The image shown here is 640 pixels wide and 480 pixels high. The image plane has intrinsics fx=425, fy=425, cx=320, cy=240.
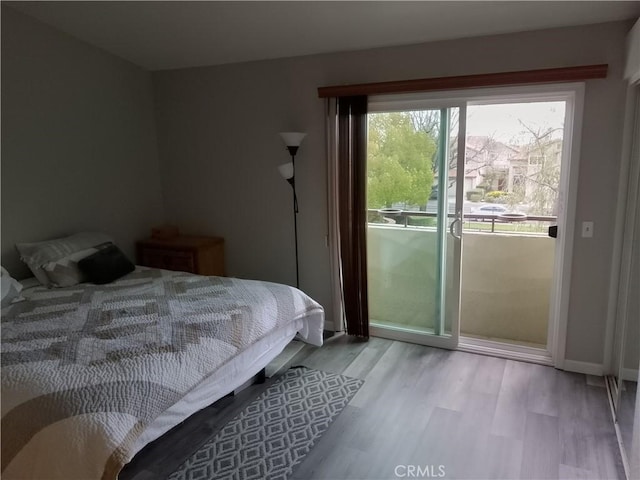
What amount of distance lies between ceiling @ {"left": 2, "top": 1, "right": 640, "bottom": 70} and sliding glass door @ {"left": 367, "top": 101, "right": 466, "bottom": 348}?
0.54 meters

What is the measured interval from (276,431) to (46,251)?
2035 millimetres

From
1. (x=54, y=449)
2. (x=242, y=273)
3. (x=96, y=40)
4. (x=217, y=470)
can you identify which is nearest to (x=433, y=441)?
(x=217, y=470)

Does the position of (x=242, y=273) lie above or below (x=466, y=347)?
above

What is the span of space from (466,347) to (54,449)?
2787 millimetres

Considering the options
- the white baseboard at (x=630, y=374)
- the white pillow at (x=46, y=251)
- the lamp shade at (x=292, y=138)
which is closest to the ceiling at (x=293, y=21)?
the lamp shade at (x=292, y=138)

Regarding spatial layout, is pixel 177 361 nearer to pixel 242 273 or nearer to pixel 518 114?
pixel 242 273

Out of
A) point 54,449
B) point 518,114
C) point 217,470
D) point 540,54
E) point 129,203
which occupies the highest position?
point 540,54

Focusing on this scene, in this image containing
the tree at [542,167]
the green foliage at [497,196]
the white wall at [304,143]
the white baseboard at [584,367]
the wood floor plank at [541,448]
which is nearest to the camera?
the wood floor plank at [541,448]

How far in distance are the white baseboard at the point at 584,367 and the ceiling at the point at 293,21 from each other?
221 centimetres

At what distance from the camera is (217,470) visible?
6.69 feet

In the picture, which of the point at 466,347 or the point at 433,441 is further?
the point at 466,347

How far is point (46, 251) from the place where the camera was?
297cm

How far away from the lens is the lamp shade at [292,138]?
130 inches

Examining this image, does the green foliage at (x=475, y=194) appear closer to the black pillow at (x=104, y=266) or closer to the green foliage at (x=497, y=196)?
the green foliage at (x=497, y=196)
